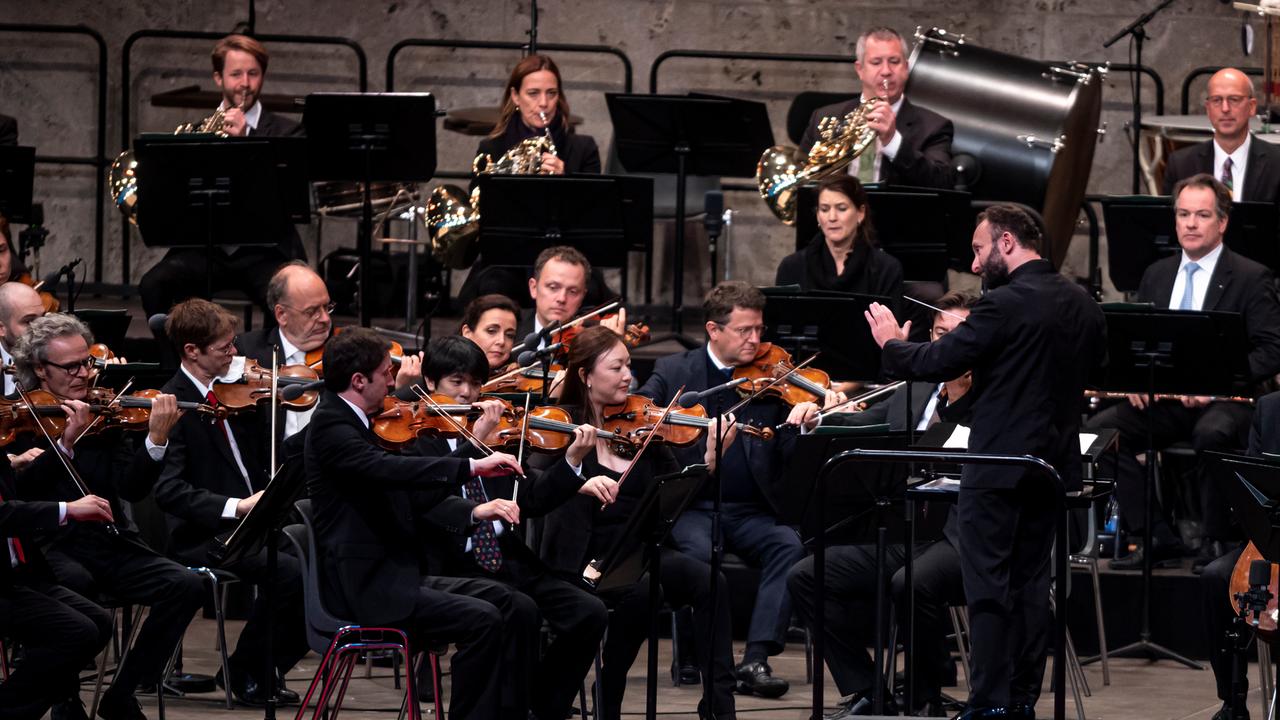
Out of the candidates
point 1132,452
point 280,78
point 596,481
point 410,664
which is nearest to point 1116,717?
point 1132,452

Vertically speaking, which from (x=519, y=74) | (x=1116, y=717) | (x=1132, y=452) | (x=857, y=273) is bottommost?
(x=1116, y=717)

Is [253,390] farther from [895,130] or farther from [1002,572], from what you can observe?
[895,130]

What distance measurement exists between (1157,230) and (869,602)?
2.41m

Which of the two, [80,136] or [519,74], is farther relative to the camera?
[80,136]

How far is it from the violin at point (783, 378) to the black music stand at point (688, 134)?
53.4 inches

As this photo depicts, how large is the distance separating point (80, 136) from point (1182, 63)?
5957mm

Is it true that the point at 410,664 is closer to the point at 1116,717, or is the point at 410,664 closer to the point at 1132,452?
the point at 1116,717

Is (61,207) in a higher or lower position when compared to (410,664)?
higher

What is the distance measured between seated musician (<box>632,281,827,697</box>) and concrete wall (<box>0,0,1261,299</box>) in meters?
3.37

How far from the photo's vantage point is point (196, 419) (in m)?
6.11

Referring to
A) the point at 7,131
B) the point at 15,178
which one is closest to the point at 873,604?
the point at 15,178

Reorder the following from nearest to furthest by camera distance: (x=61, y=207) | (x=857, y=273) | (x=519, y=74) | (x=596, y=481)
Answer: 1. (x=596, y=481)
2. (x=857, y=273)
3. (x=519, y=74)
4. (x=61, y=207)

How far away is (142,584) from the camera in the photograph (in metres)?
5.65

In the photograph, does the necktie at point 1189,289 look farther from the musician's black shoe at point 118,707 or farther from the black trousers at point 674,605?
the musician's black shoe at point 118,707
